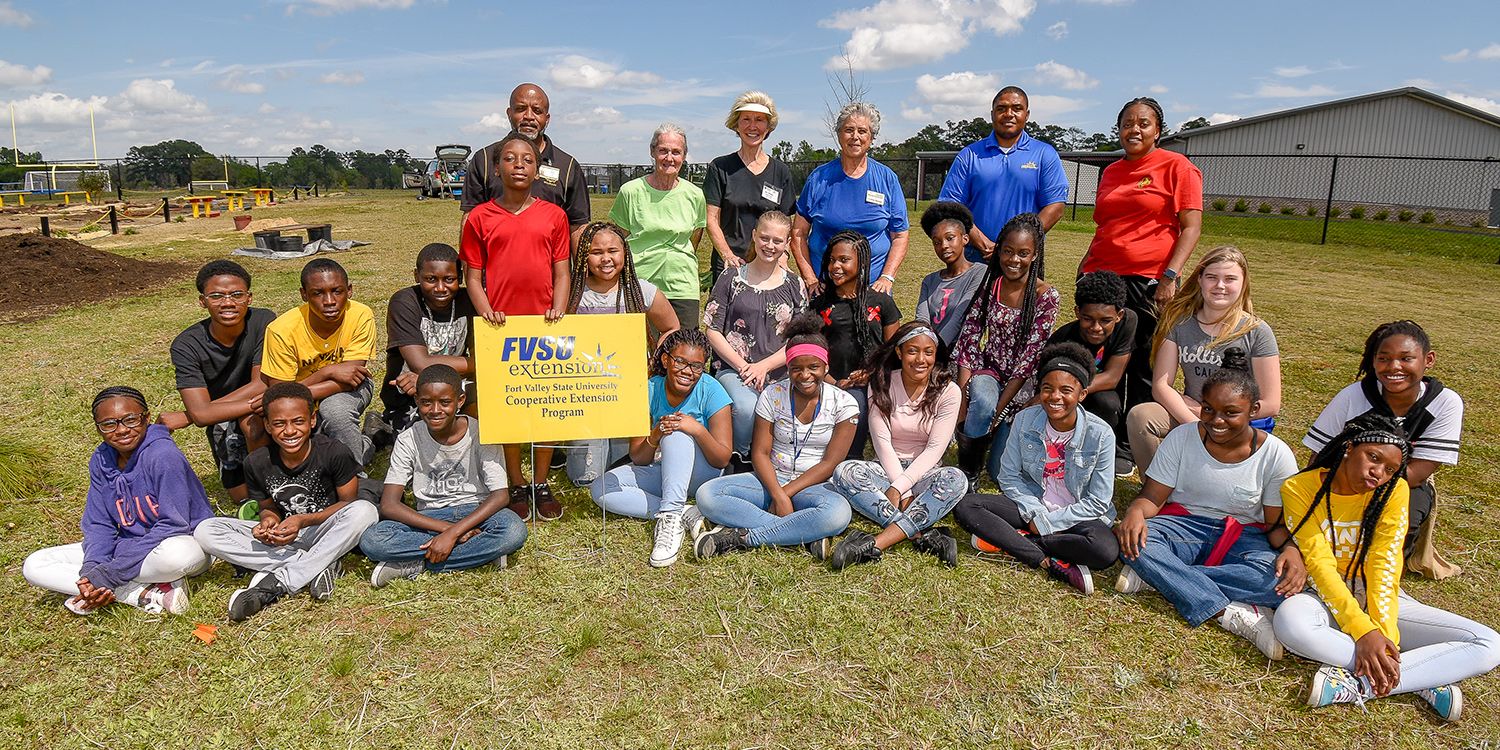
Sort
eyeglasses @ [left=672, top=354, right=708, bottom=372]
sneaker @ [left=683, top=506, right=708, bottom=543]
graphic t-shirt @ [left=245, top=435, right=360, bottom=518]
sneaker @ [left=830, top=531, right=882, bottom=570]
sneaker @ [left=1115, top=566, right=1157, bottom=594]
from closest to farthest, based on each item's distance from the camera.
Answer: sneaker @ [left=1115, top=566, right=1157, bottom=594]
graphic t-shirt @ [left=245, top=435, right=360, bottom=518]
sneaker @ [left=830, top=531, right=882, bottom=570]
sneaker @ [left=683, top=506, right=708, bottom=543]
eyeglasses @ [left=672, top=354, right=708, bottom=372]

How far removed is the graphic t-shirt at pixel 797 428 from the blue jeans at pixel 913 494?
18cm

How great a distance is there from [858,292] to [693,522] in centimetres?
187

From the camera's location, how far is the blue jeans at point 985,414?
5.03 meters

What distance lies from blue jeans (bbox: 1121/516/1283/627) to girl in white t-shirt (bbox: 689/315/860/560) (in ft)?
4.85

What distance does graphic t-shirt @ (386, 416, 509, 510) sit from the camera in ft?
13.5

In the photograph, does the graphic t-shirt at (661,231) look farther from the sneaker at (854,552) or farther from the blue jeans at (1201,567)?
the blue jeans at (1201,567)

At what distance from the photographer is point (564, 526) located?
4.55 meters

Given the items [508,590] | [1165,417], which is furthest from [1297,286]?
[508,590]

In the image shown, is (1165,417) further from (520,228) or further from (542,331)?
(520,228)

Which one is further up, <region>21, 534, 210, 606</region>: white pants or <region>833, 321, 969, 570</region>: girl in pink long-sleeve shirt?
<region>833, 321, 969, 570</region>: girl in pink long-sleeve shirt

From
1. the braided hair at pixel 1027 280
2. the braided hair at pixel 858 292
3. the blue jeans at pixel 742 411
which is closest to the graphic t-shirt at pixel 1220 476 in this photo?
the braided hair at pixel 1027 280

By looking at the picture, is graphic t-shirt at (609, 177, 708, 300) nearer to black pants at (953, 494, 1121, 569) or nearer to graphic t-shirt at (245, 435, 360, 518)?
graphic t-shirt at (245, 435, 360, 518)

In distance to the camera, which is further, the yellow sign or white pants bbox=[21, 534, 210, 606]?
the yellow sign

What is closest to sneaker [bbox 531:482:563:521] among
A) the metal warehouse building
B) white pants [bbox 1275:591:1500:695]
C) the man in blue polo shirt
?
the man in blue polo shirt
